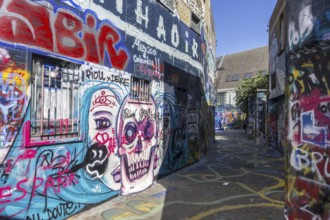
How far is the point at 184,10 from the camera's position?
10.6 m

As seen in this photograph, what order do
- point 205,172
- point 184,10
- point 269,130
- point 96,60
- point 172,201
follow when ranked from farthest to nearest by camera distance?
point 269,130 → point 184,10 → point 205,172 → point 172,201 → point 96,60

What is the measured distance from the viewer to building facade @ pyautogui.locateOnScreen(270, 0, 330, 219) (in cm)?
296

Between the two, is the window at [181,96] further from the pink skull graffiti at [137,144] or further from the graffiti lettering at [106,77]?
the graffiti lettering at [106,77]

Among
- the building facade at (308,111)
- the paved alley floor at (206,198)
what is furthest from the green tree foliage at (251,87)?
the building facade at (308,111)

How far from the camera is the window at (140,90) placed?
7.18 m

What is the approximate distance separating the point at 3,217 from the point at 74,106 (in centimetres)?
225

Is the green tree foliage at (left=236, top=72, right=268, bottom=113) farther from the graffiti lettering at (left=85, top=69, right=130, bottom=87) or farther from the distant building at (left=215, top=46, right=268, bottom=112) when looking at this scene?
the graffiti lettering at (left=85, top=69, right=130, bottom=87)

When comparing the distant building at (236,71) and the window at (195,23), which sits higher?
the distant building at (236,71)

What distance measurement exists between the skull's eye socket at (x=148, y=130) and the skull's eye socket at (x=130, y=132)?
2.10ft

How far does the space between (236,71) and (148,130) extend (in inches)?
2070

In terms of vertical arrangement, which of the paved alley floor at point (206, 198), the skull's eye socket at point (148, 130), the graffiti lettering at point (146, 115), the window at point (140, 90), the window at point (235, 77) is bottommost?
the paved alley floor at point (206, 198)

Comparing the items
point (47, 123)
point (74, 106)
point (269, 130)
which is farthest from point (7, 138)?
point (269, 130)

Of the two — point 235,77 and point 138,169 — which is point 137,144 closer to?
point 138,169

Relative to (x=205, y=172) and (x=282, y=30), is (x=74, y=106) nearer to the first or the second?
(x=205, y=172)
